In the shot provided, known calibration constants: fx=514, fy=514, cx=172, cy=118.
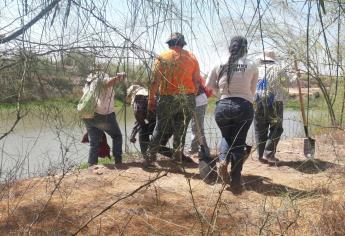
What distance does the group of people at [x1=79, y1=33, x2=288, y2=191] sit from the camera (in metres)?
2.04

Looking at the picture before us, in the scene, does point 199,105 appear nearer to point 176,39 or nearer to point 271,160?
point 271,160

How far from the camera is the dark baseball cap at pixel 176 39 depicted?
1.73 meters

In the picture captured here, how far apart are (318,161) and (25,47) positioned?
14.5 feet

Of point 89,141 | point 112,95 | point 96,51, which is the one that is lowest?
point 89,141

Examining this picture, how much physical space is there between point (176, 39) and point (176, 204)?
249 centimetres

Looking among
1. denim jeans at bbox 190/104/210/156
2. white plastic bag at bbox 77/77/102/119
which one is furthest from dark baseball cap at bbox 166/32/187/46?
denim jeans at bbox 190/104/210/156

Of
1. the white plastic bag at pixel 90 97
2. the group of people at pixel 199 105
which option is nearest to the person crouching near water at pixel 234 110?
the group of people at pixel 199 105

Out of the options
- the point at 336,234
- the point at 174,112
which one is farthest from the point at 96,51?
the point at 336,234

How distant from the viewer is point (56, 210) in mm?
3959

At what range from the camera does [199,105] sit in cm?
523

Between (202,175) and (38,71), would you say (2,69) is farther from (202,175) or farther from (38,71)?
(202,175)

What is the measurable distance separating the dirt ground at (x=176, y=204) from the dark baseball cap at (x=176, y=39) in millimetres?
836

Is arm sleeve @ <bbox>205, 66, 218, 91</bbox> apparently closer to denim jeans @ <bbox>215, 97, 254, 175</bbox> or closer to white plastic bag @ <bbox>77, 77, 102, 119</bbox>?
denim jeans @ <bbox>215, 97, 254, 175</bbox>

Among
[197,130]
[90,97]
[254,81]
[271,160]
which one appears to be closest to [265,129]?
[271,160]
